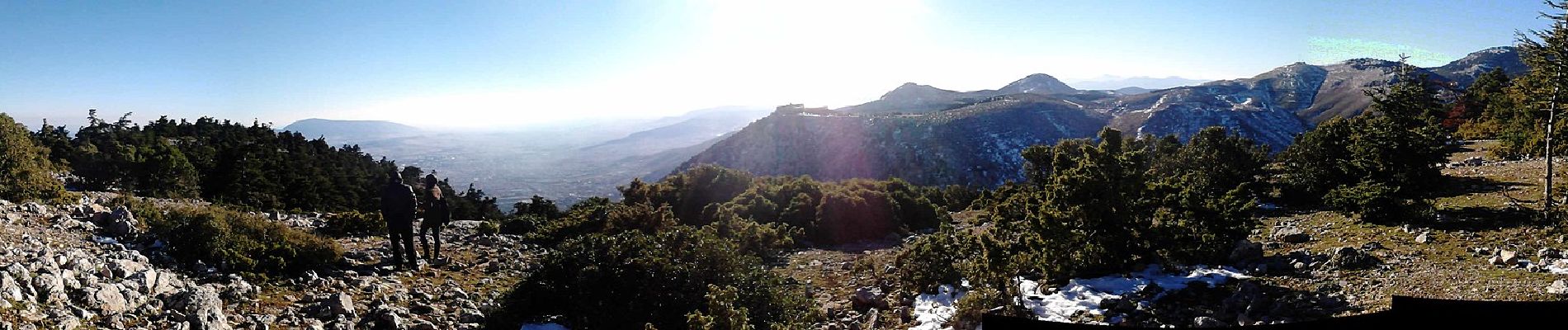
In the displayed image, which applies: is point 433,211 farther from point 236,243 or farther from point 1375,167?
point 1375,167

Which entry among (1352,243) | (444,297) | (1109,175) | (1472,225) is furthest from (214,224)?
(1472,225)

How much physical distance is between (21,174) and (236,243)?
661cm

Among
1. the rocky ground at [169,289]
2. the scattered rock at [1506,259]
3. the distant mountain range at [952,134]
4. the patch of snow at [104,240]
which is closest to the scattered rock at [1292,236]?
the scattered rock at [1506,259]

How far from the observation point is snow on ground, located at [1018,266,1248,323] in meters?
10.4

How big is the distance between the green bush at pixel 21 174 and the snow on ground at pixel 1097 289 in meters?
20.7

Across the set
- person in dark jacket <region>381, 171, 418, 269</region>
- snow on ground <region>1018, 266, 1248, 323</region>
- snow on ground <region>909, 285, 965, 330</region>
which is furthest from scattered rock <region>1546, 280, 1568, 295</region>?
person in dark jacket <region>381, 171, 418, 269</region>

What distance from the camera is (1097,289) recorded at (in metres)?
11.1


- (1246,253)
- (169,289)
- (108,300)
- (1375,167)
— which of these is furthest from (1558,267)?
(169,289)

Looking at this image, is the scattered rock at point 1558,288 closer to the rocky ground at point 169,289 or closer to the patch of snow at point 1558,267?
the patch of snow at point 1558,267

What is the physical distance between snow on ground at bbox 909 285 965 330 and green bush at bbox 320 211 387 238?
1542cm

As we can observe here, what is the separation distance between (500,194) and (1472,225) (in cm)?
17992

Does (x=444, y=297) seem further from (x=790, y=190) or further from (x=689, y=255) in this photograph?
(x=790, y=190)

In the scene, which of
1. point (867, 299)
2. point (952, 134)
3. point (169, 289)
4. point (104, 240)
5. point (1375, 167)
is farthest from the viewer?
point (952, 134)

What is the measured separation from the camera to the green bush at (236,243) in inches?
477
